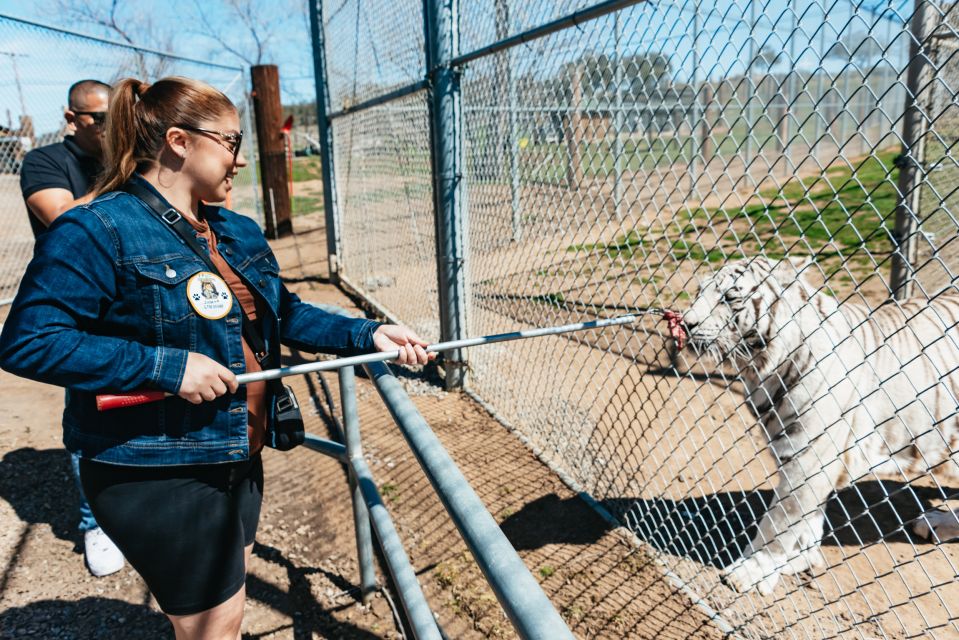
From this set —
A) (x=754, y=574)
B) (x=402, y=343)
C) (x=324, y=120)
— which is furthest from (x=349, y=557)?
(x=324, y=120)

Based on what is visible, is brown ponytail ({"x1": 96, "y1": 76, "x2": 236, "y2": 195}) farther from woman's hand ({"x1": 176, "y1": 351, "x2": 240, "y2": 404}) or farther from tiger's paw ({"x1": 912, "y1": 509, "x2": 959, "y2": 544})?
tiger's paw ({"x1": 912, "y1": 509, "x2": 959, "y2": 544})

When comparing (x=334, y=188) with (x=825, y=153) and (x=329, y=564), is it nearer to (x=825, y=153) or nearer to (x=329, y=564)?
(x=329, y=564)

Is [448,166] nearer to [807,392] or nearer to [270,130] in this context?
[807,392]

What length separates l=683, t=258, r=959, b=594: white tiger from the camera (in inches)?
100

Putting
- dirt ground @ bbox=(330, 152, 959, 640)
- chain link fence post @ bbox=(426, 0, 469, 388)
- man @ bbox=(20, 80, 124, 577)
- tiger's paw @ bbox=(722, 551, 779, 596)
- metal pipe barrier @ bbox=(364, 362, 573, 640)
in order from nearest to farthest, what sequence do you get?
metal pipe barrier @ bbox=(364, 362, 573, 640) → dirt ground @ bbox=(330, 152, 959, 640) → tiger's paw @ bbox=(722, 551, 779, 596) → man @ bbox=(20, 80, 124, 577) → chain link fence post @ bbox=(426, 0, 469, 388)

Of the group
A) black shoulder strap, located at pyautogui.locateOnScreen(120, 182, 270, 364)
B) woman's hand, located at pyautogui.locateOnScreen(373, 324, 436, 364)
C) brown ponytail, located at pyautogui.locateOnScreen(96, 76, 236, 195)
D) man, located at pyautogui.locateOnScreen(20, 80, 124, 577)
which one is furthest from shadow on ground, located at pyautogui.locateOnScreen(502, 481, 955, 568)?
brown ponytail, located at pyautogui.locateOnScreen(96, 76, 236, 195)

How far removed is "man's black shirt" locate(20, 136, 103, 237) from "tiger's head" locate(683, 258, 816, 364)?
2.81 meters

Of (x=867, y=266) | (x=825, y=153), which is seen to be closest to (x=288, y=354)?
(x=867, y=266)

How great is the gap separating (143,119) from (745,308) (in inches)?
88.2

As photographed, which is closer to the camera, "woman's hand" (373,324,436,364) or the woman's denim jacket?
the woman's denim jacket

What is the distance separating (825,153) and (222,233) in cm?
2046

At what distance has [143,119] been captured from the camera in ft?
5.40

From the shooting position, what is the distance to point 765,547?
8.93ft

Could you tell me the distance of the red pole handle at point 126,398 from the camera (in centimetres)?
143
